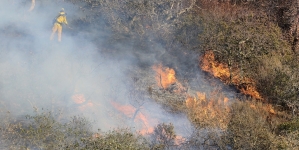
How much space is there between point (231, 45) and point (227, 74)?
1.68 metres

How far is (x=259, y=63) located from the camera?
15.7m

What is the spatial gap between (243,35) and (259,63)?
173cm


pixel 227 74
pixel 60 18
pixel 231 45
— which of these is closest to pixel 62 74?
pixel 60 18

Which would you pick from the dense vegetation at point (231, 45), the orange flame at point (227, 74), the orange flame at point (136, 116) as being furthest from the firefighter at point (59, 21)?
the orange flame at point (227, 74)

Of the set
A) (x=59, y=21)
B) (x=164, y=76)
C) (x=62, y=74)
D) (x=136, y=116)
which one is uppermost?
(x=59, y=21)

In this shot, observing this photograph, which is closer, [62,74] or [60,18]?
[62,74]

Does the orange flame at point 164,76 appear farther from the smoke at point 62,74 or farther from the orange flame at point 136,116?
the orange flame at point 136,116

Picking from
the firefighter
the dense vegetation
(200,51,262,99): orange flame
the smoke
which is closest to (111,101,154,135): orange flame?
the smoke

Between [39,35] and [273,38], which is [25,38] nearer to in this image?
[39,35]

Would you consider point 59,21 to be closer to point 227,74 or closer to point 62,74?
point 62,74

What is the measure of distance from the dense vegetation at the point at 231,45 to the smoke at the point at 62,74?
909mm

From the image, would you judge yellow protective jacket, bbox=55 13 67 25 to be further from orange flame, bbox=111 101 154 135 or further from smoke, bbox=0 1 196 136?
orange flame, bbox=111 101 154 135

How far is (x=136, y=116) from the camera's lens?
12.8 metres

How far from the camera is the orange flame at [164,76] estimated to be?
47.3 ft
